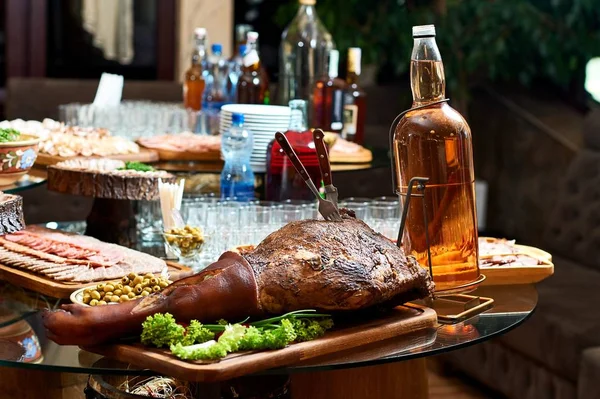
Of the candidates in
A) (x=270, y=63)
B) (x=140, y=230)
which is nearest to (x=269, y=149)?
(x=140, y=230)

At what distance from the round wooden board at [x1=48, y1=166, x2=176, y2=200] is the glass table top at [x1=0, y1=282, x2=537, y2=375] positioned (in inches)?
17.0

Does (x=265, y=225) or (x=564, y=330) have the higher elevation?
(x=265, y=225)

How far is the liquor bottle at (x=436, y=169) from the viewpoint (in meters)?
2.01

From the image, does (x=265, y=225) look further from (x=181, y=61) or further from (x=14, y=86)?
(x=181, y=61)

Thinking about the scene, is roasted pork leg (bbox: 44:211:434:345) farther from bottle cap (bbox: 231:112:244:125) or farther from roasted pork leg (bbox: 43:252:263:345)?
bottle cap (bbox: 231:112:244:125)

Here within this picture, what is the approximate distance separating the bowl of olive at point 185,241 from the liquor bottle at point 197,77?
6.11 ft

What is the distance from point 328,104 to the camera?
3.93 m

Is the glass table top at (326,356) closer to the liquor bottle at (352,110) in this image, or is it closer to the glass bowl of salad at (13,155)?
the glass bowl of salad at (13,155)

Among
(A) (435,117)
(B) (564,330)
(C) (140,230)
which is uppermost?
(A) (435,117)

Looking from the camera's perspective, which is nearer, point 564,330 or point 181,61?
point 564,330

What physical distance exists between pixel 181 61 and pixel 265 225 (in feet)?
13.2

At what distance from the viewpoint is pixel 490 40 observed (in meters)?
5.68

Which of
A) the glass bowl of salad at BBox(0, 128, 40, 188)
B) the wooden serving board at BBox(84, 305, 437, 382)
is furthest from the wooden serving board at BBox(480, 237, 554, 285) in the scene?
the glass bowl of salad at BBox(0, 128, 40, 188)

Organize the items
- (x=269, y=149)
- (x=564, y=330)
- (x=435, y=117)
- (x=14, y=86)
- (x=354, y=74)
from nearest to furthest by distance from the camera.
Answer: (x=435, y=117)
(x=269, y=149)
(x=564, y=330)
(x=354, y=74)
(x=14, y=86)
